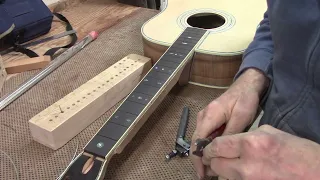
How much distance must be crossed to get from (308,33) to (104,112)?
355mm

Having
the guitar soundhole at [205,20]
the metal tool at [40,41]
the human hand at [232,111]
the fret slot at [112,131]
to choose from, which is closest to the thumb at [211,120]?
the human hand at [232,111]

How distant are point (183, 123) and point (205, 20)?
0.35 metres

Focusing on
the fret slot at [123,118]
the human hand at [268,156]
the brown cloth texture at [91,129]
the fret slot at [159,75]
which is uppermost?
the human hand at [268,156]

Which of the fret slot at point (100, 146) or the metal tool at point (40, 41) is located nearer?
the fret slot at point (100, 146)

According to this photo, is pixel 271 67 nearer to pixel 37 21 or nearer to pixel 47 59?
pixel 47 59

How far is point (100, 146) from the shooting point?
0.49 m

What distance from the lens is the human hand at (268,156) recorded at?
1.20 ft

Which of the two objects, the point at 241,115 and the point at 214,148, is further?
the point at 241,115

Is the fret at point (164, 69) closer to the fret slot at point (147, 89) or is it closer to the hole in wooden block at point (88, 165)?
the fret slot at point (147, 89)

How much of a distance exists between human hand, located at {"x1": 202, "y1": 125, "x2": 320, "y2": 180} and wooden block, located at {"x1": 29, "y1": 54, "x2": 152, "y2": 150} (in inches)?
10.2

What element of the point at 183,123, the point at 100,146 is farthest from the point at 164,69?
the point at 100,146

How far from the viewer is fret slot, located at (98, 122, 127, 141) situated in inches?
20.1

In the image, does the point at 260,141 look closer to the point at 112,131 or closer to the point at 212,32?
the point at 112,131

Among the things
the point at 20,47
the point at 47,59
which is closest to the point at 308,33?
the point at 47,59
